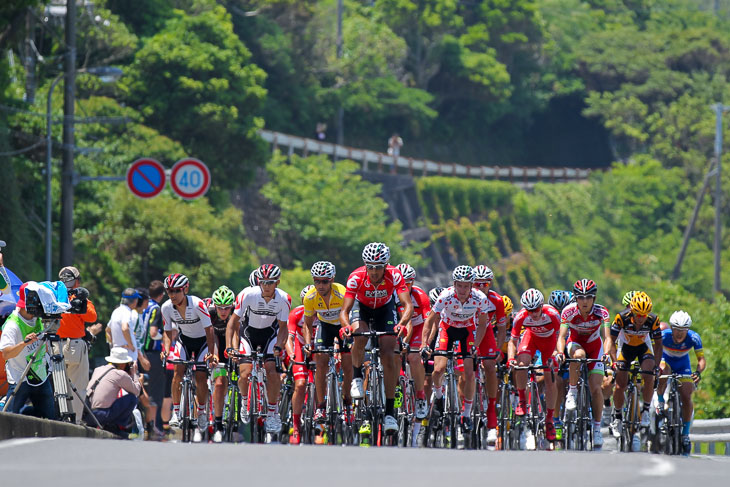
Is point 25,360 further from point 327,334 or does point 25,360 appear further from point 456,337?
point 456,337

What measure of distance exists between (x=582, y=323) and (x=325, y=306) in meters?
3.10

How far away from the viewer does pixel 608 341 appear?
16609mm

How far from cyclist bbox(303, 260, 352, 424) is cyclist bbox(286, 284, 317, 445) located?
0.44 feet

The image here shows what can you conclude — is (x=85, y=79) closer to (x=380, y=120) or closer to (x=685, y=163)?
(x=380, y=120)

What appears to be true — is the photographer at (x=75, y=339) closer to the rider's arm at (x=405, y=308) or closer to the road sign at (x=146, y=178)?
the rider's arm at (x=405, y=308)

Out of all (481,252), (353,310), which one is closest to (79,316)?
(353,310)

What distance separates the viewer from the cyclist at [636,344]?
1666 cm

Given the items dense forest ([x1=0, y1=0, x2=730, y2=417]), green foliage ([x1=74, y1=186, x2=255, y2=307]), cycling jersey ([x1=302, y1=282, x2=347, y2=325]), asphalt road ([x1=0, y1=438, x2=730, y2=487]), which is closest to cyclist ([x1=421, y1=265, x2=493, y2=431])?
cycling jersey ([x1=302, y1=282, x2=347, y2=325])

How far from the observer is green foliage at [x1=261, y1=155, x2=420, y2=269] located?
205 feet

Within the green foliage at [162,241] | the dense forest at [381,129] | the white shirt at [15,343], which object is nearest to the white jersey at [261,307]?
the white shirt at [15,343]

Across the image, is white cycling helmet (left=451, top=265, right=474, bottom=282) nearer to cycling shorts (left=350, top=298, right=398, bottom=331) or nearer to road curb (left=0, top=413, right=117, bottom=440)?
cycling shorts (left=350, top=298, right=398, bottom=331)

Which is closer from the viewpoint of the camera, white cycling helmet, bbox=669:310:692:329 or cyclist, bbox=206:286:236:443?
cyclist, bbox=206:286:236:443

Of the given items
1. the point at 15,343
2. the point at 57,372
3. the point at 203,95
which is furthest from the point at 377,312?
the point at 203,95

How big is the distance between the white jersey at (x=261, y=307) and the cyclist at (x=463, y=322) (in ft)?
4.76
